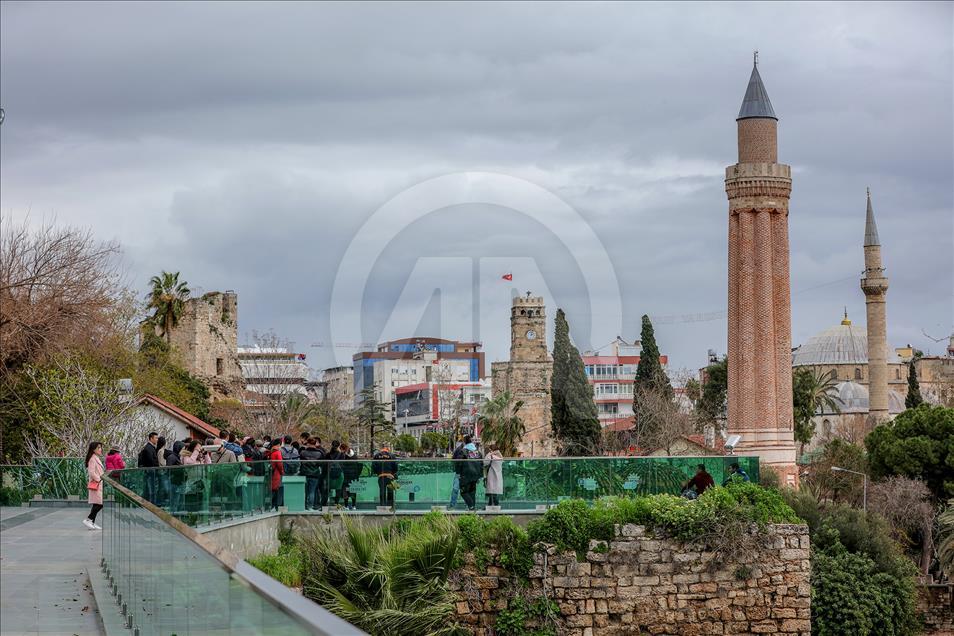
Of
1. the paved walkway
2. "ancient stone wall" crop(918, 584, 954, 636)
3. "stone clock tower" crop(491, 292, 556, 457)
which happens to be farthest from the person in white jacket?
"stone clock tower" crop(491, 292, 556, 457)

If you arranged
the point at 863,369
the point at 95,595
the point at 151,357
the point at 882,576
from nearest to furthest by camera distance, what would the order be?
the point at 95,595 → the point at 882,576 → the point at 151,357 → the point at 863,369

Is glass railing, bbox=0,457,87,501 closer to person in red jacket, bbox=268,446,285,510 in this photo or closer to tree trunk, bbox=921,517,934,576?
person in red jacket, bbox=268,446,285,510

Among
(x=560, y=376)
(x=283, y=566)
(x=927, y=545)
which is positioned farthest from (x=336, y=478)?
(x=560, y=376)

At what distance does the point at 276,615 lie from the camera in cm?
377

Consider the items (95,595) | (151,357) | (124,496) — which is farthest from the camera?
(151,357)

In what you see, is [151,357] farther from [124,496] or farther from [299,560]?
[124,496]

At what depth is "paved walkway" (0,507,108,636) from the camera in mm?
11922

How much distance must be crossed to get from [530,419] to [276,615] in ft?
332

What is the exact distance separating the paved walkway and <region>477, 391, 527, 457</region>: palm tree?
56040 millimetres

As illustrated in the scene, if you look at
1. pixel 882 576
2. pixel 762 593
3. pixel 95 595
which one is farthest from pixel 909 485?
pixel 95 595

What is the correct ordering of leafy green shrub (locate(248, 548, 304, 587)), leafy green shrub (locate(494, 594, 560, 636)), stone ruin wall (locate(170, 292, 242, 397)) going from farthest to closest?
stone ruin wall (locate(170, 292, 242, 397))
leafy green shrub (locate(494, 594, 560, 636))
leafy green shrub (locate(248, 548, 304, 587))

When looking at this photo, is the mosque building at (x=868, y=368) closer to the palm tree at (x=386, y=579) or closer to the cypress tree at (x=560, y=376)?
the cypress tree at (x=560, y=376)

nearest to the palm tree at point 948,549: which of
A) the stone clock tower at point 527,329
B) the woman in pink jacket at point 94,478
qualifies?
the woman in pink jacket at point 94,478

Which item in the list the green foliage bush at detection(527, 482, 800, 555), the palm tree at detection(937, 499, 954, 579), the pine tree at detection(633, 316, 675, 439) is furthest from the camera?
the pine tree at detection(633, 316, 675, 439)
